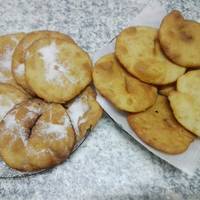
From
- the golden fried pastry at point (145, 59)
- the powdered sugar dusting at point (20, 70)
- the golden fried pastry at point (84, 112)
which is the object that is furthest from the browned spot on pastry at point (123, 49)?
the powdered sugar dusting at point (20, 70)

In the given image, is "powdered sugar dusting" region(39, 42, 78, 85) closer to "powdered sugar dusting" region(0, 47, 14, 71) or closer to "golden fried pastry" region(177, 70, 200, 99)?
"powdered sugar dusting" region(0, 47, 14, 71)

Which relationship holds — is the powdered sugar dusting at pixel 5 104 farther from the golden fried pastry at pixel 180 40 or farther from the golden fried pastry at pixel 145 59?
the golden fried pastry at pixel 180 40

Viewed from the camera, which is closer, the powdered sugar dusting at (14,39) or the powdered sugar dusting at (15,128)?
the powdered sugar dusting at (15,128)

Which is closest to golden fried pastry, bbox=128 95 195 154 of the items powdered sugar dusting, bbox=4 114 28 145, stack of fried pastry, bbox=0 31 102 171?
stack of fried pastry, bbox=0 31 102 171

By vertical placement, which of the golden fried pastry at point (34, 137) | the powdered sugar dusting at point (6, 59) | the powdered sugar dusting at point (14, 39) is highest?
the powdered sugar dusting at point (14, 39)

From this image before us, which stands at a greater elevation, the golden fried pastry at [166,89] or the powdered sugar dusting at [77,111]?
the golden fried pastry at [166,89]

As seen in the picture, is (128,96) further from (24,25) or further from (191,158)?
(24,25)
